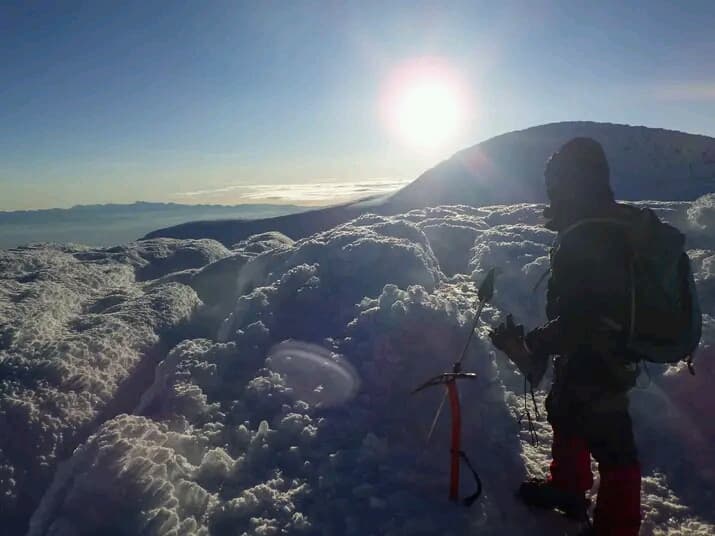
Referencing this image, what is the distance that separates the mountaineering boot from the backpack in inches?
45.5

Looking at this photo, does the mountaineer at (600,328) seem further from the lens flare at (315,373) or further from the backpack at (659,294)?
the lens flare at (315,373)

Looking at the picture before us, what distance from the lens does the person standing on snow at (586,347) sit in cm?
318

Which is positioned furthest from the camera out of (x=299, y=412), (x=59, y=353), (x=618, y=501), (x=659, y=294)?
(x=59, y=353)

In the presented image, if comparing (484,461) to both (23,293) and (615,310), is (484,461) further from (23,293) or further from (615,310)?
(23,293)

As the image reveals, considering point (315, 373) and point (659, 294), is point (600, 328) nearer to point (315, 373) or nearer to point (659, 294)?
point (659, 294)

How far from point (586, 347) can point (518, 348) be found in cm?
45

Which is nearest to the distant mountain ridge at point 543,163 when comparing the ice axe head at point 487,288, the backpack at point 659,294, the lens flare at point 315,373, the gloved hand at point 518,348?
the lens flare at point 315,373

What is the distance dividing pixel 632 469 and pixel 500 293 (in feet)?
12.6

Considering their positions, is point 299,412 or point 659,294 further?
point 299,412

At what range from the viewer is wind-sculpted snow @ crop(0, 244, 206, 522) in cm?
438

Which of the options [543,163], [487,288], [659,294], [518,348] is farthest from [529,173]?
[659,294]

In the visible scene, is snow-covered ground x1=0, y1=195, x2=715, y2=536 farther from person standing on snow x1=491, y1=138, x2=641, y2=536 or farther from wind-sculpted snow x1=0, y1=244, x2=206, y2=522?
person standing on snow x1=491, y1=138, x2=641, y2=536

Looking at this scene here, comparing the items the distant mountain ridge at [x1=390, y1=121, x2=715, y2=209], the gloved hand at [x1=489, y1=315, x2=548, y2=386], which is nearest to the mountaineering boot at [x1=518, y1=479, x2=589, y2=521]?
the gloved hand at [x1=489, y1=315, x2=548, y2=386]

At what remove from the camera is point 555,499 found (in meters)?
3.61
